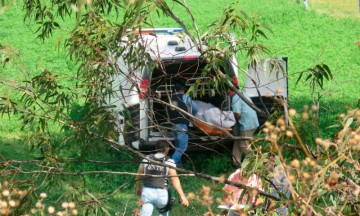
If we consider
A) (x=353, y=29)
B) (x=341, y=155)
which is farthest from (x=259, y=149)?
(x=353, y=29)

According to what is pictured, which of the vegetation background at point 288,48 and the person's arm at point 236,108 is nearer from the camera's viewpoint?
the person's arm at point 236,108

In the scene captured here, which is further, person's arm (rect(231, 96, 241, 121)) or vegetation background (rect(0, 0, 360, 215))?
vegetation background (rect(0, 0, 360, 215))

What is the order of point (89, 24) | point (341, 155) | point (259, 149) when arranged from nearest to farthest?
1. point (341, 155)
2. point (259, 149)
3. point (89, 24)

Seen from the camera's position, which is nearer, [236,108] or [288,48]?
[236,108]

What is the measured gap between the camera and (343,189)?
236 inches

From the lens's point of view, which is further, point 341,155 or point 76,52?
point 76,52

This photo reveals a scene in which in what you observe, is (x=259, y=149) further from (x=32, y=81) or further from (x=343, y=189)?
(x=32, y=81)

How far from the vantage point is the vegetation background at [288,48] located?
17.4 metres

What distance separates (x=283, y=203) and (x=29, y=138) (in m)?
3.45

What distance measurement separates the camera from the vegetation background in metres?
17.4

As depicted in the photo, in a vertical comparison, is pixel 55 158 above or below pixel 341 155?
below

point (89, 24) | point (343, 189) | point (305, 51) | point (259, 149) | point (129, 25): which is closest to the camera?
point (343, 189)

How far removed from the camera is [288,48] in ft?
80.9

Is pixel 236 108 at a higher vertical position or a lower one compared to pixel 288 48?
lower
